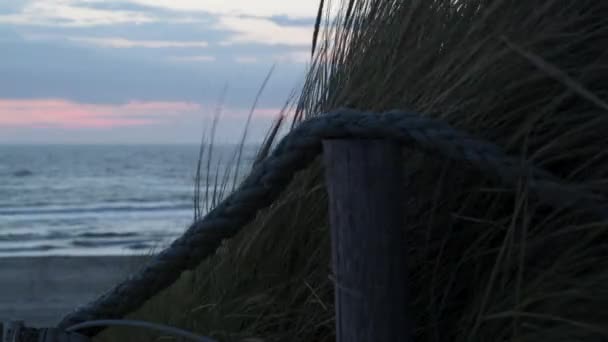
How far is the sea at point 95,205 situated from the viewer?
16.8m

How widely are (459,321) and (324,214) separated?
1.53ft

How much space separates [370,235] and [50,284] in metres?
7.43

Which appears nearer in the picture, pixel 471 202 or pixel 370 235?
pixel 370 235

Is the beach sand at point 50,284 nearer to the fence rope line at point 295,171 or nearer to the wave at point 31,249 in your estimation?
the fence rope line at point 295,171

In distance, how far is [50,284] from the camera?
28.7ft

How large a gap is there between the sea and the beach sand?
600 mm

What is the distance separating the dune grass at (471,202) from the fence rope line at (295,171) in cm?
5

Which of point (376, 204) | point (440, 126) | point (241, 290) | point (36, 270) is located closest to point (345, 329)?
point (376, 204)

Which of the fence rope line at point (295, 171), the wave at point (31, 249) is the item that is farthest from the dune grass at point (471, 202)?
the wave at point (31, 249)

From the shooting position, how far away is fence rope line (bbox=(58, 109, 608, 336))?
165 centimetres

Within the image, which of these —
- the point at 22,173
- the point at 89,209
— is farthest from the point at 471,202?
the point at 22,173

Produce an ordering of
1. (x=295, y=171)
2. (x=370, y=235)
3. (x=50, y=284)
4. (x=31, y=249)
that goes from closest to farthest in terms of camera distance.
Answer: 1. (x=370, y=235)
2. (x=295, y=171)
3. (x=50, y=284)
4. (x=31, y=249)

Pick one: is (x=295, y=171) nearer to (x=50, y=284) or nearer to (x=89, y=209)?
(x=50, y=284)

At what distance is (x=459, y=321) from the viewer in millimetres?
1898
